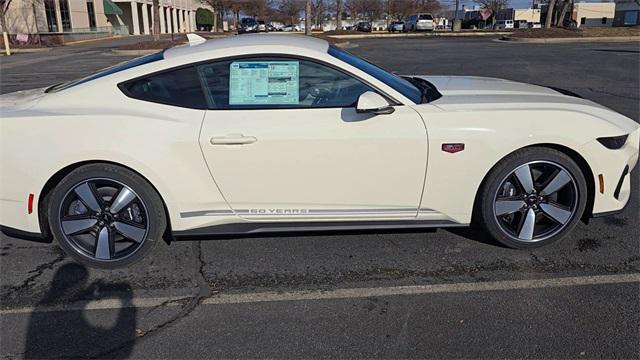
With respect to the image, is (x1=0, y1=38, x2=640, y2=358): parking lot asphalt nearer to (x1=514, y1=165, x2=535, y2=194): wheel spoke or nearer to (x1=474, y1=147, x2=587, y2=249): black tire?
(x1=474, y1=147, x2=587, y2=249): black tire

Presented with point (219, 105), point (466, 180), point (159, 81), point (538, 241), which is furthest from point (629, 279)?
point (159, 81)

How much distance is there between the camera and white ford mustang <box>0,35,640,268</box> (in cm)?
316

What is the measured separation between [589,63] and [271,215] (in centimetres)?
1576

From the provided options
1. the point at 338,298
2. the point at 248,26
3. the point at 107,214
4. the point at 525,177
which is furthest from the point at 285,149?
the point at 248,26

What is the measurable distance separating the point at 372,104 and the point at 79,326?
218cm

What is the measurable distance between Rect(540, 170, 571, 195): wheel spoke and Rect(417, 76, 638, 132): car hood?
0.46m

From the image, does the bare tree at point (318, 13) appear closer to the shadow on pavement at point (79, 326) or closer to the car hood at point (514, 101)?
the car hood at point (514, 101)

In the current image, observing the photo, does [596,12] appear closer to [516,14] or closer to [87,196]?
[516,14]

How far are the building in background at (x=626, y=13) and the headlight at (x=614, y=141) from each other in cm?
8100

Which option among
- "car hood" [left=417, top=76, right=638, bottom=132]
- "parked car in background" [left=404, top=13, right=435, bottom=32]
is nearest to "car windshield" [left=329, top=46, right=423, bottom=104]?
"car hood" [left=417, top=76, right=638, bottom=132]

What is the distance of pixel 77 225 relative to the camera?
3301 mm

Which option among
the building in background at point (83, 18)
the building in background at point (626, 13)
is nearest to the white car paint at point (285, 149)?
the building in background at point (83, 18)

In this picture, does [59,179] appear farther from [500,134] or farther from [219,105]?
[500,134]

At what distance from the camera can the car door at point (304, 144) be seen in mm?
3162
